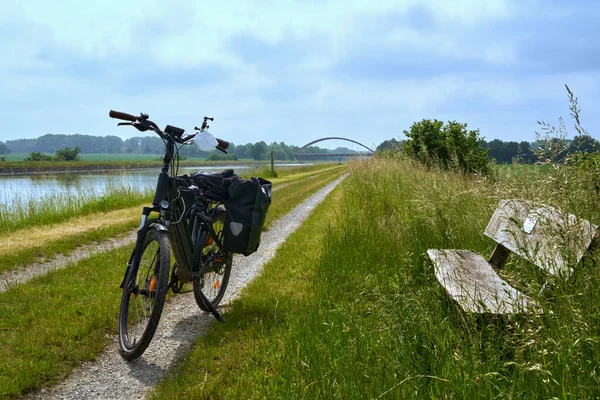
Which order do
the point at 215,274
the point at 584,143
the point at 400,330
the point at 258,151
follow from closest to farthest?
the point at 584,143, the point at 400,330, the point at 215,274, the point at 258,151

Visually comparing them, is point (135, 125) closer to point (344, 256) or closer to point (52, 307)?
point (52, 307)

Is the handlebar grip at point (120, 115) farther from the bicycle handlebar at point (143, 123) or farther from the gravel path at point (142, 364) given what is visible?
the gravel path at point (142, 364)

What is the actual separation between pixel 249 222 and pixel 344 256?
66.7 inches

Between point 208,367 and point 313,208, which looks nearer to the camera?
point 208,367

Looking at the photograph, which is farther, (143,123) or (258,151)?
(258,151)

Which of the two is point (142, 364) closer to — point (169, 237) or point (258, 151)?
point (169, 237)

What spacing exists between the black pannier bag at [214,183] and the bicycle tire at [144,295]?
0.68m

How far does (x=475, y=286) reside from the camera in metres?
3.07

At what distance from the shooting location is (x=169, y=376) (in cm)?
364

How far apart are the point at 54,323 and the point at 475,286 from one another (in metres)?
3.74

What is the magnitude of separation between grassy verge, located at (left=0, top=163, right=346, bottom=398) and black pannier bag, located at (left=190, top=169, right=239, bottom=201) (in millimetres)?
1582

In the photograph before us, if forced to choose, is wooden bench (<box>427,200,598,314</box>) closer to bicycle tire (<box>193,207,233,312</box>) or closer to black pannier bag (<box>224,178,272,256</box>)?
black pannier bag (<box>224,178,272,256</box>)

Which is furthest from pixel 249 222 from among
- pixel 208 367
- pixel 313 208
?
pixel 313 208

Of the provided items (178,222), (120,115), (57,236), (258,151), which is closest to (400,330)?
(178,222)
